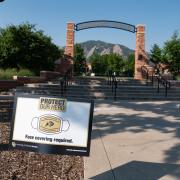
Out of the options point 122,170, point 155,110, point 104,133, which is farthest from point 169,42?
point 122,170

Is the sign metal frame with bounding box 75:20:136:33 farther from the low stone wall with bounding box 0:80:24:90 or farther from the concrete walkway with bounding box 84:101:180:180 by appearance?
the concrete walkway with bounding box 84:101:180:180

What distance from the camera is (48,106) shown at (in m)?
5.03

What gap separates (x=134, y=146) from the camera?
761 centimetres

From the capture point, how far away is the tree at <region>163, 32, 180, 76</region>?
3148 centimetres

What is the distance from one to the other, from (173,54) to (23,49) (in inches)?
537

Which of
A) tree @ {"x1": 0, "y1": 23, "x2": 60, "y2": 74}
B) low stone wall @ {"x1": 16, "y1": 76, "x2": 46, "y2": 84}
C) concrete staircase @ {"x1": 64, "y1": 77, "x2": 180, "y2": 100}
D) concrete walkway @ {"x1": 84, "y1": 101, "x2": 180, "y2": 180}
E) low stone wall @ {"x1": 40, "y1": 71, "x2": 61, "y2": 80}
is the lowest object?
concrete walkway @ {"x1": 84, "y1": 101, "x2": 180, "y2": 180}

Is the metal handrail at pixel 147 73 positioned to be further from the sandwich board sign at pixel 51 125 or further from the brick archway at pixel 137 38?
the sandwich board sign at pixel 51 125

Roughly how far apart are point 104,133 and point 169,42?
85.1 ft

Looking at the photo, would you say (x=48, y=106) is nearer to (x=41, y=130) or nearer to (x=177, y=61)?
(x=41, y=130)

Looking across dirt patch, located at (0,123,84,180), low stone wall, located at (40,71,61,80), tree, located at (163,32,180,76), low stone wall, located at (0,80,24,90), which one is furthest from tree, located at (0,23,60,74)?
dirt patch, located at (0,123,84,180)

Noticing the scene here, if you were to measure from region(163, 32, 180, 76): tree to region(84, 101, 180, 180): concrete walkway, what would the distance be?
19.8m

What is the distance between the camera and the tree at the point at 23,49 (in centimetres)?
2391

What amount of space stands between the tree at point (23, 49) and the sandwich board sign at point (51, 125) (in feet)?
60.4

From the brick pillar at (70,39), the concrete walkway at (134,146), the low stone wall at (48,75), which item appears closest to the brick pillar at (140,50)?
the brick pillar at (70,39)
